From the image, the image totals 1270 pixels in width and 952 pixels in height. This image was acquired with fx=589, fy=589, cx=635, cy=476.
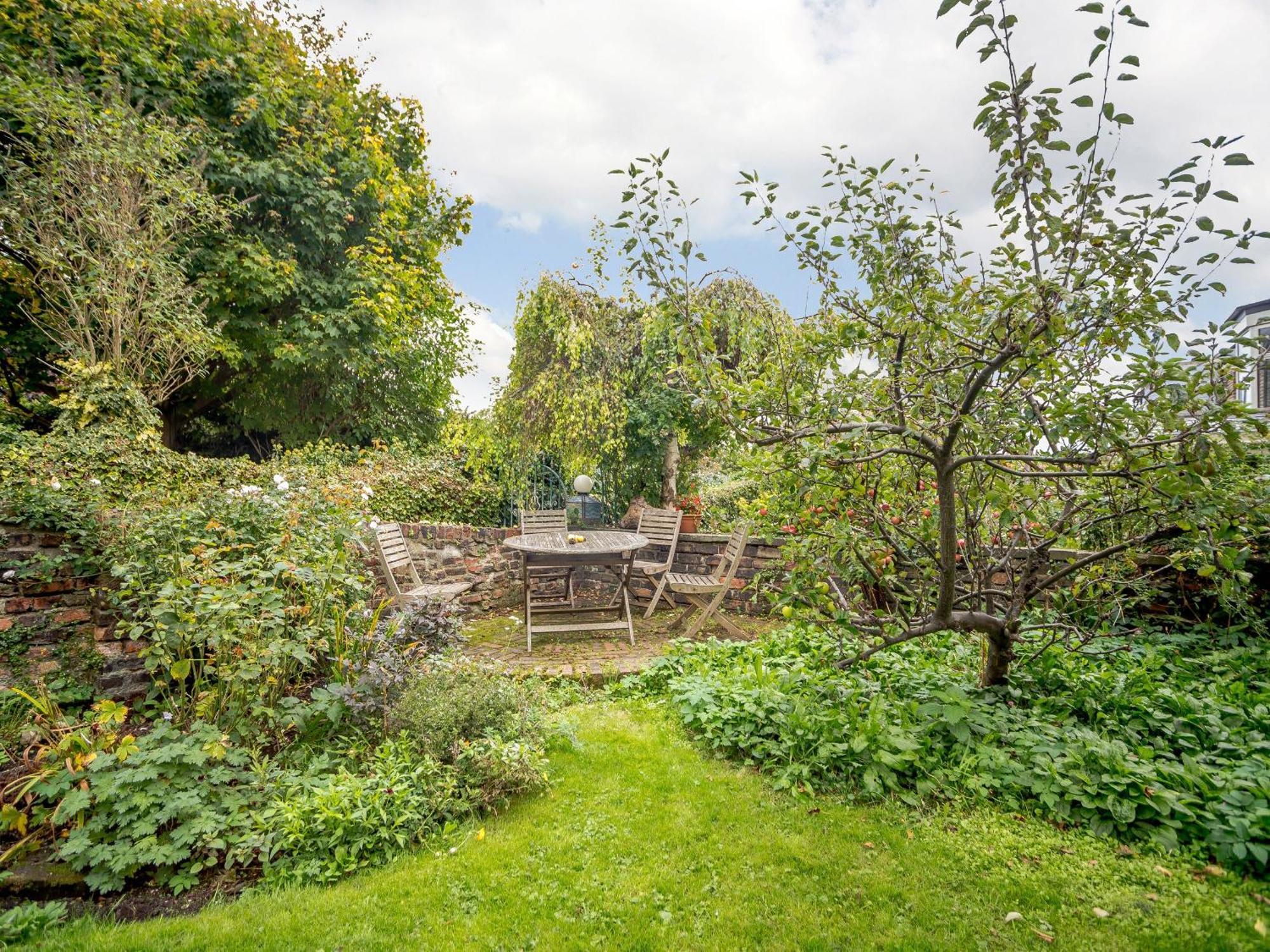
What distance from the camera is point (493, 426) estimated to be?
782 centimetres

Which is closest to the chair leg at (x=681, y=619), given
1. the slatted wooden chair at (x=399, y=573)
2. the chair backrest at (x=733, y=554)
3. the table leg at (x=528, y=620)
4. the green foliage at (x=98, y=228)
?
the chair backrest at (x=733, y=554)

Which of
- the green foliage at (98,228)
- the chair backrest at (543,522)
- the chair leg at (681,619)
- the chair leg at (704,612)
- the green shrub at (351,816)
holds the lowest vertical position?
the green shrub at (351,816)

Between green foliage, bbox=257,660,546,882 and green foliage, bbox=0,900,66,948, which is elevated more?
green foliage, bbox=257,660,546,882

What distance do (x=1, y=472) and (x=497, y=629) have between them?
3.91 m

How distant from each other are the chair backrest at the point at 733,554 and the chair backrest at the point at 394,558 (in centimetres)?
275

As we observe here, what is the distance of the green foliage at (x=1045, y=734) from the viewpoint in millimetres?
2229

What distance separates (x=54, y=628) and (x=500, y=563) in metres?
3.85

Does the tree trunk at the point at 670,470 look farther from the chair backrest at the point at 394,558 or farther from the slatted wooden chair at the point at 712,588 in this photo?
the chair backrest at the point at 394,558

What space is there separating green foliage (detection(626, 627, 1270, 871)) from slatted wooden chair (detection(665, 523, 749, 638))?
1.19 m

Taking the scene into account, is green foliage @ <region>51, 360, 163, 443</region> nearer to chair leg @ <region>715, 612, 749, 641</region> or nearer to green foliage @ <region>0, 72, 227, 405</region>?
green foliage @ <region>0, 72, 227, 405</region>

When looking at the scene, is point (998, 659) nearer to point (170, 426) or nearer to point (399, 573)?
point (399, 573)

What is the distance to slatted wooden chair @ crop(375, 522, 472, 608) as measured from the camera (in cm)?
488

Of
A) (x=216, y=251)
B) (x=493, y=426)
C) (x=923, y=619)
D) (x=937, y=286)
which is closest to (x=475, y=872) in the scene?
(x=923, y=619)

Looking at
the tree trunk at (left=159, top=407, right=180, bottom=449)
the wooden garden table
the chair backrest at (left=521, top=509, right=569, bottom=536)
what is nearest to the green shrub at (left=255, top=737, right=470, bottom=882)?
the wooden garden table
